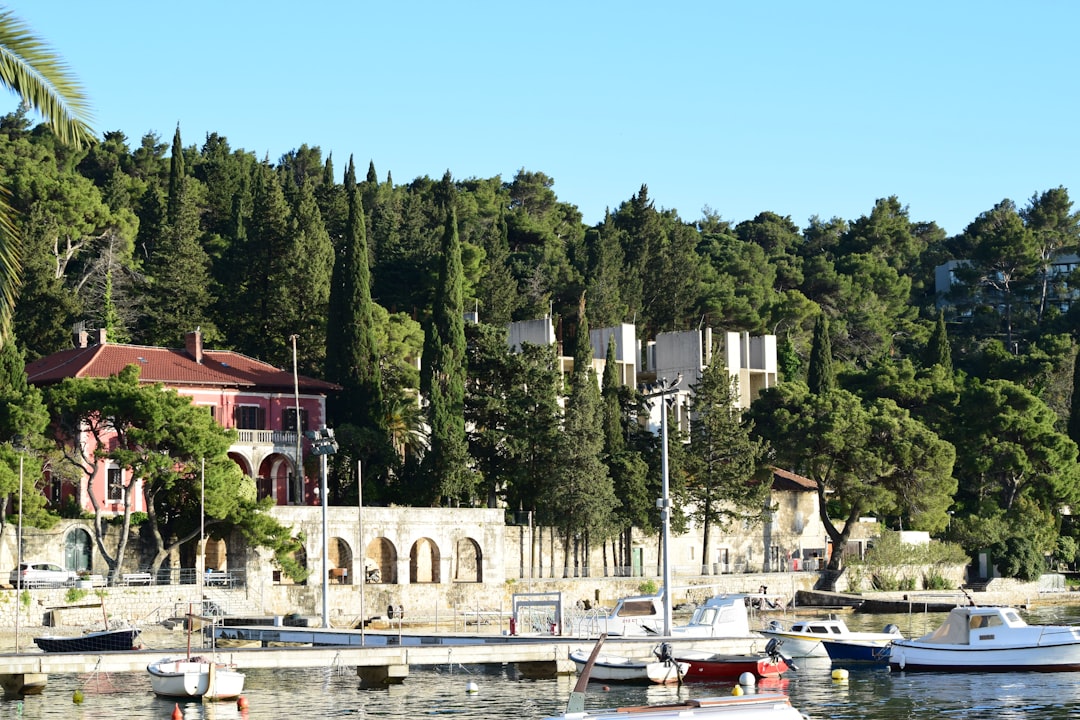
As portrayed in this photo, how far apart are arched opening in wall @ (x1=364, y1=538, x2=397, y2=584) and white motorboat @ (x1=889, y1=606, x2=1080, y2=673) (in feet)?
89.8

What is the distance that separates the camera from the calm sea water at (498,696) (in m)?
35.6

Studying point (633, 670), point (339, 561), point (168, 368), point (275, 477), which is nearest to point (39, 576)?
point (339, 561)

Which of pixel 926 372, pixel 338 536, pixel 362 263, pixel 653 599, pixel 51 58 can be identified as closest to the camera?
pixel 51 58

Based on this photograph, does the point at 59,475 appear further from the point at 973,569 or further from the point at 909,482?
the point at 973,569

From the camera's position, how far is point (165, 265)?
8112cm

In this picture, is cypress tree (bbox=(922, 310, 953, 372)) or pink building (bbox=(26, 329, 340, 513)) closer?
pink building (bbox=(26, 329, 340, 513))

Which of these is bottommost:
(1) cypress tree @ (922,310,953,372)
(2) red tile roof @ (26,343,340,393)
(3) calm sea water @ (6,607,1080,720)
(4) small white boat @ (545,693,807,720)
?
(3) calm sea water @ (6,607,1080,720)

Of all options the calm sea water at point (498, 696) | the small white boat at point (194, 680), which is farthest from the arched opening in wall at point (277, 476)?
the small white boat at point (194, 680)

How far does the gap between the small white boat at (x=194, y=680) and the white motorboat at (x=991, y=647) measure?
777 inches

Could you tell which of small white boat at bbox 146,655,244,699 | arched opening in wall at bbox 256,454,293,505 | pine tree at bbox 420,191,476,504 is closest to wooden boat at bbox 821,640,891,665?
small white boat at bbox 146,655,244,699

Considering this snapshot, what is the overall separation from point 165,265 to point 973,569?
1907 inches

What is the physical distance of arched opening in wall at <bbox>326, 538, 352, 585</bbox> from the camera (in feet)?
211

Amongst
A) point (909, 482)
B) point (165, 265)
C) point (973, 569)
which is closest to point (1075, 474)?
point (973, 569)

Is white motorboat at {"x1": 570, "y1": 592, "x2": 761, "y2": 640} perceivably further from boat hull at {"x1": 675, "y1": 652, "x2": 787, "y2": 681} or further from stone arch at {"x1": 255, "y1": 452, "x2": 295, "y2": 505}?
stone arch at {"x1": 255, "y1": 452, "x2": 295, "y2": 505}
